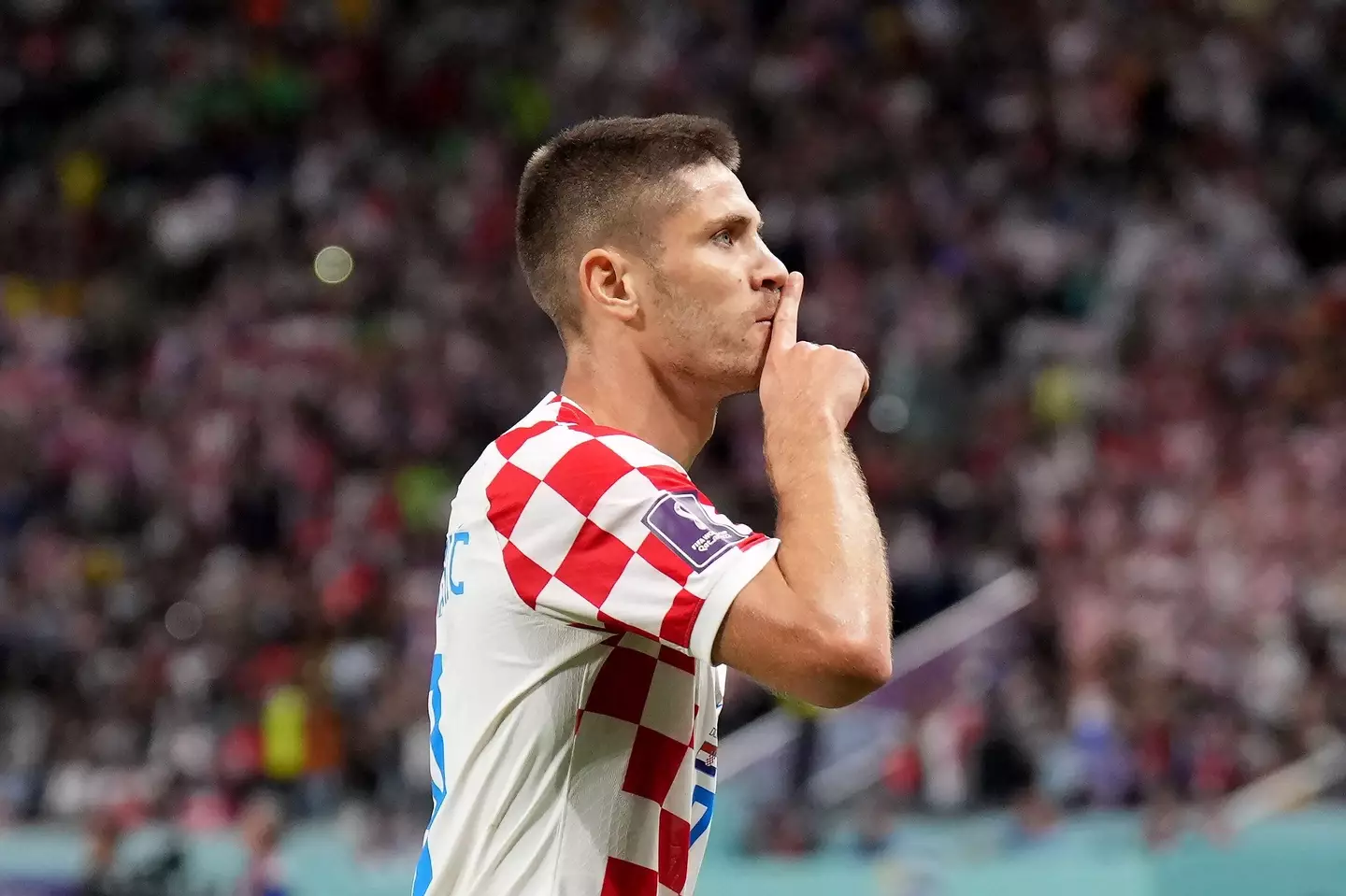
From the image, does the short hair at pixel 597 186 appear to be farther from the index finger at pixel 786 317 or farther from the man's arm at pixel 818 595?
the man's arm at pixel 818 595

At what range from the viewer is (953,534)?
11.0m

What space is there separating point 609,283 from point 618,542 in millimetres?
628

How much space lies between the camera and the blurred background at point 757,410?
30.7 ft

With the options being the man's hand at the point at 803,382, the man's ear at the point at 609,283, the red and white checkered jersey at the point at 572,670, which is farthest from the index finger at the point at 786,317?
the red and white checkered jersey at the point at 572,670

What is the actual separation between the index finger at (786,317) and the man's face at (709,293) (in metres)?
0.01

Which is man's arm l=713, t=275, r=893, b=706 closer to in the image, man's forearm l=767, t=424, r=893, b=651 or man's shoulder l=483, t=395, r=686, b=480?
man's forearm l=767, t=424, r=893, b=651

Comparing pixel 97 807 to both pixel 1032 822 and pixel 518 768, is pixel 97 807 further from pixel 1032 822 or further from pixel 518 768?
pixel 518 768

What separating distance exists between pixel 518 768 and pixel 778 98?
44.0ft

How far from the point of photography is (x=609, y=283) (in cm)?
286

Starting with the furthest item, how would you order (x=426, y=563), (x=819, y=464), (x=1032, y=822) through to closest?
(x=426, y=563) → (x=1032, y=822) → (x=819, y=464)

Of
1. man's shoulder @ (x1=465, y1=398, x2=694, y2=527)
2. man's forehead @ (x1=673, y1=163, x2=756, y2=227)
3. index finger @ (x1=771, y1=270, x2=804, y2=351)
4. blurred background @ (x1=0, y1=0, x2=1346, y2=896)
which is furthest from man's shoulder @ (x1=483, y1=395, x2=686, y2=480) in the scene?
blurred background @ (x1=0, y1=0, x2=1346, y2=896)

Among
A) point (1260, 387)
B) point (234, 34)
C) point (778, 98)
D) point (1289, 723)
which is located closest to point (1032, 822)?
point (1289, 723)

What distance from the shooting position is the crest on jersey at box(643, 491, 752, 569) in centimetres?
236

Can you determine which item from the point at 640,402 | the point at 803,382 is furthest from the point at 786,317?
the point at 640,402
